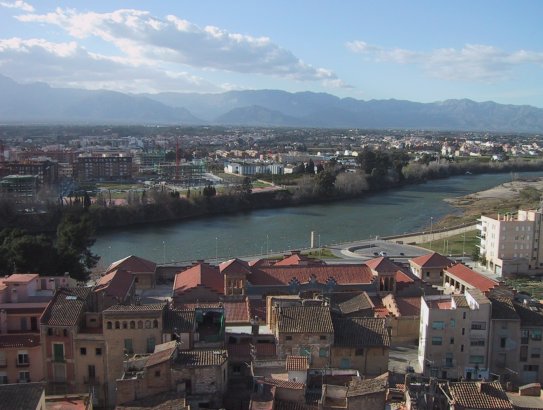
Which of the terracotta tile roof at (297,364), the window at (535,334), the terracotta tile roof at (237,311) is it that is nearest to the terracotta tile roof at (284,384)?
the terracotta tile roof at (297,364)

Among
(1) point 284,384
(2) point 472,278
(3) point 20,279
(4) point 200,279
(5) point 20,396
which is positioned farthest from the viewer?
(2) point 472,278

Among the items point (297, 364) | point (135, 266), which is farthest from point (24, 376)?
point (135, 266)

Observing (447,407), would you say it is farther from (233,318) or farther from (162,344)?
(233,318)

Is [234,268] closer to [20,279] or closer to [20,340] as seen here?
[20,279]

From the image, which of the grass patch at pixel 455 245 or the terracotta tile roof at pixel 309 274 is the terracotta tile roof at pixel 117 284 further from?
the grass patch at pixel 455 245

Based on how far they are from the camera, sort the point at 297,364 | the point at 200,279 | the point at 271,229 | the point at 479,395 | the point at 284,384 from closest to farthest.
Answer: the point at 479,395, the point at 284,384, the point at 297,364, the point at 200,279, the point at 271,229

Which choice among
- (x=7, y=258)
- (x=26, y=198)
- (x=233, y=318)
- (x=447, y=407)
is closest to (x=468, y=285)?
(x=233, y=318)
